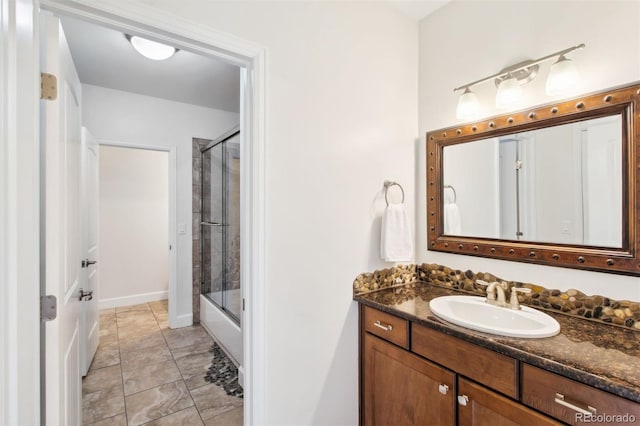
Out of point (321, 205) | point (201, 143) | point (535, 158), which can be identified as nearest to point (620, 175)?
point (535, 158)

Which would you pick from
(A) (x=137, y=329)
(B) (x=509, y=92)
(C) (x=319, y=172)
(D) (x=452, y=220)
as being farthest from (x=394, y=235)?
(A) (x=137, y=329)

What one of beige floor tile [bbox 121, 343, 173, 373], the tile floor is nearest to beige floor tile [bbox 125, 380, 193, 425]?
the tile floor

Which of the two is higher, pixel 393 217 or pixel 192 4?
pixel 192 4

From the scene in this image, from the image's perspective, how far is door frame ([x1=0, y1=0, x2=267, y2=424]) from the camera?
0.70m

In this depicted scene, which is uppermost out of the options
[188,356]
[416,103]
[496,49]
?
[496,49]

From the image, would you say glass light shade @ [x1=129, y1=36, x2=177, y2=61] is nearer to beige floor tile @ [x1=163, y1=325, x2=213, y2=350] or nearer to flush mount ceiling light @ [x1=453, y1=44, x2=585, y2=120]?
flush mount ceiling light @ [x1=453, y1=44, x2=585, y2=120]

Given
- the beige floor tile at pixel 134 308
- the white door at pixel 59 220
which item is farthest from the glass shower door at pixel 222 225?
the white door at pixel 59 220

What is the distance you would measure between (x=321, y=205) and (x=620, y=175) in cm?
126

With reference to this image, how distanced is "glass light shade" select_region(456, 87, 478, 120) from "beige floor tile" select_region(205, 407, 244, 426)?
232 centimetres

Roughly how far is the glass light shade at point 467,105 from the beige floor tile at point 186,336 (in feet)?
10.0

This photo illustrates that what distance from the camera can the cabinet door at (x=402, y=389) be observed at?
1254mm

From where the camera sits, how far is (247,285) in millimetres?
1353

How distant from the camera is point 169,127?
11.1ft

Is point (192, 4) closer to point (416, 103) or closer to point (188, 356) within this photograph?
point (416, 103)
